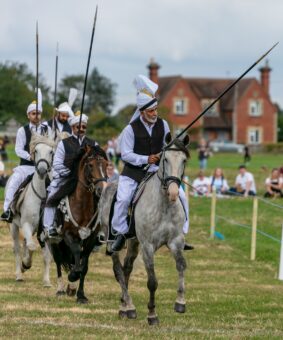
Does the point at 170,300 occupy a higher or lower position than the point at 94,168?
lower

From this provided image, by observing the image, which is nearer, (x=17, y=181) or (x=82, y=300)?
(x=82, y=300)

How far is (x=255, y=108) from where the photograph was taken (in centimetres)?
10600

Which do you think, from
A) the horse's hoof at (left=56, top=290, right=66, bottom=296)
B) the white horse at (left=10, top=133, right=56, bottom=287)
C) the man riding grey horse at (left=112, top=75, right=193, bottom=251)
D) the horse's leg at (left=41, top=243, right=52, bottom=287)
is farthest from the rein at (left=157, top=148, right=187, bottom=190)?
the horse's leg at (left=41, top=243, right=52, bottom=287)

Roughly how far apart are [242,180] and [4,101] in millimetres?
53609

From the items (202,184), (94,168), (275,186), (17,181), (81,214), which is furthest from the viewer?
(275,186)

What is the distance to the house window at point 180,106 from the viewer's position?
101 m

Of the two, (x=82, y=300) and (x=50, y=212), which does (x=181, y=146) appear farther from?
(x=50, y=212)

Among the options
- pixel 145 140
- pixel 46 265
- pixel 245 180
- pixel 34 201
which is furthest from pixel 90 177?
pixel 245 180

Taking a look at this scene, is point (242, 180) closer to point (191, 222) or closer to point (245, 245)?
point (191, 222)

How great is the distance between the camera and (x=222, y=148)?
84000mm

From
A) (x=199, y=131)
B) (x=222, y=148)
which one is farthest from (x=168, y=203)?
(x=199, y=131)

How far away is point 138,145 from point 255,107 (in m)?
95.1

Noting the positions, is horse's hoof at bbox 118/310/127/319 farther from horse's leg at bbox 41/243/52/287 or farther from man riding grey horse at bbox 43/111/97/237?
horse's leg at bbox 41/243/52/287

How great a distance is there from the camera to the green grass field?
10391mm
